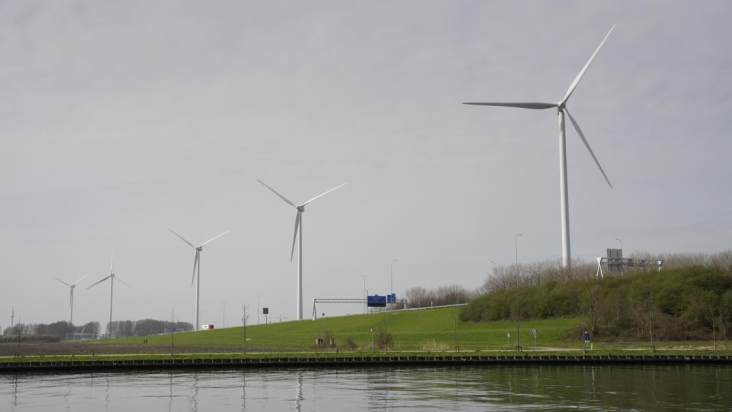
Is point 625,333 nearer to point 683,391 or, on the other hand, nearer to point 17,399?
point 683,391

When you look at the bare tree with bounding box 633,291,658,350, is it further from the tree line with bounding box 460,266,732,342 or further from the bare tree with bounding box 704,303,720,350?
the bare tree with bounding box 704,303,720,350

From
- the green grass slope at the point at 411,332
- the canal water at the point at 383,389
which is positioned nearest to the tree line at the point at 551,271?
the green grass slope at the point at 411,332

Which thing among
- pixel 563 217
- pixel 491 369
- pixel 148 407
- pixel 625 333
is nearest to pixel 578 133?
pixel 563 217

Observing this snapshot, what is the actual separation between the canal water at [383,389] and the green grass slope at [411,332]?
109 ft

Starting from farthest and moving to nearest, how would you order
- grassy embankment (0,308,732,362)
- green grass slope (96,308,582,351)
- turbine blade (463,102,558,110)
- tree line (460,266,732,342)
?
1. turbine blade (463,102,558,110)
2. green grass slope (96,308,582,351)
3. tree line (460,266,732,342)
4. grassy embankment (0,308,732,362)

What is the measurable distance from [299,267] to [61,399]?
115035mm

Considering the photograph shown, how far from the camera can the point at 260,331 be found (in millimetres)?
174500

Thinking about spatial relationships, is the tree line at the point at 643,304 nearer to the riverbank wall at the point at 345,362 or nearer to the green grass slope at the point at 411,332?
the green grass slope at the point at 411,332

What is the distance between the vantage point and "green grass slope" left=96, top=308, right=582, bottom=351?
10525cm

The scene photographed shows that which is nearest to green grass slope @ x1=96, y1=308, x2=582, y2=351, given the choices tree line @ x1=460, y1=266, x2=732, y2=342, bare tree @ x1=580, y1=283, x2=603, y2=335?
bare tree @ x1=580, y1=283, x2=603, y2=335

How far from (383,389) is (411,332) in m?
83.2

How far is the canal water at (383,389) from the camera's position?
41.1 meters

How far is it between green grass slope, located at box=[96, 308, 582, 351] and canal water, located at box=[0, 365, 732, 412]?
3327 cm

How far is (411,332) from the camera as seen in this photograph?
13175cm
